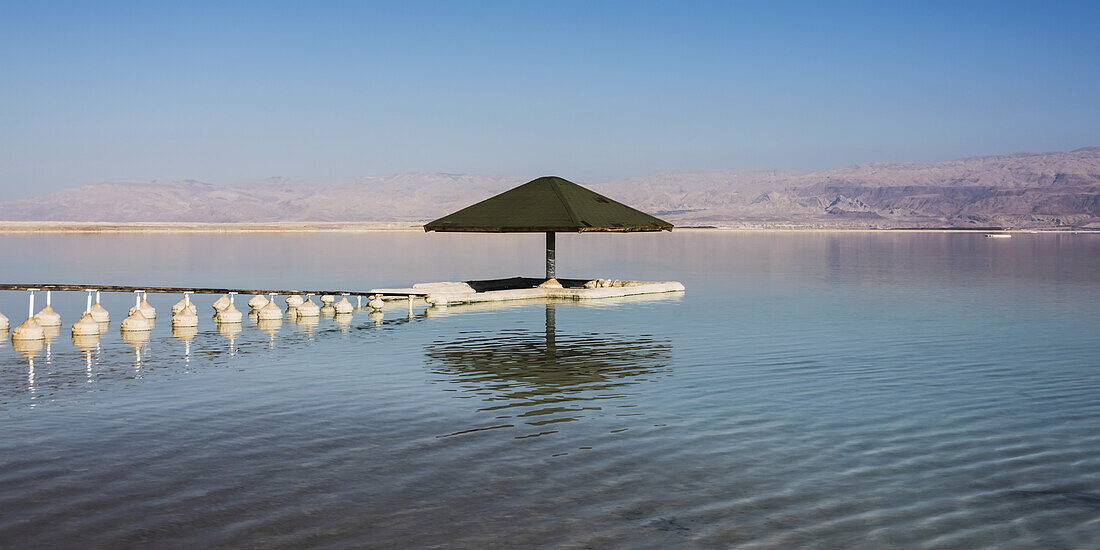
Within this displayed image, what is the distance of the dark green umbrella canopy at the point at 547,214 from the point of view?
38.6 meters

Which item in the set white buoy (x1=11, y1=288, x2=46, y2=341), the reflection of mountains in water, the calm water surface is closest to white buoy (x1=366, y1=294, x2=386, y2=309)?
the calm water surface

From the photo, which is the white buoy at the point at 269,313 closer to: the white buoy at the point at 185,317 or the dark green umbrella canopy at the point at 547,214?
the white buoy at the point at 185,317

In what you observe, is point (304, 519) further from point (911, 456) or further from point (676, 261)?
point (676, 261)

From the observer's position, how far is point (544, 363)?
73.0 feet

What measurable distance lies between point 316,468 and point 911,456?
23.6 feet

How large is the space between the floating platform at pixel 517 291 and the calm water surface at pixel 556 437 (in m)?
6.52

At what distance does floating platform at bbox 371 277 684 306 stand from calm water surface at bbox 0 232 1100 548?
652 cm

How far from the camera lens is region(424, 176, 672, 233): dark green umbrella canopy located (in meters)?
38.6

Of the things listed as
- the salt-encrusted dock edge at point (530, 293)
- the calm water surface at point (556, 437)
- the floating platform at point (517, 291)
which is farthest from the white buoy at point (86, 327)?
the salt-encrusted dock edge at point (530, 293)

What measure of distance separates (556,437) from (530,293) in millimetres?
24770

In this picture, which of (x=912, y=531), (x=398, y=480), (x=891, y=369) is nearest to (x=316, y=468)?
(x=398, y=480)

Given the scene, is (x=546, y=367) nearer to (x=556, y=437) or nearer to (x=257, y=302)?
(x=556, y=437)

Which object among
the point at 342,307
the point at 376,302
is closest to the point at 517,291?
the point at 376,302

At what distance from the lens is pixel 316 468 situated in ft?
41.0
